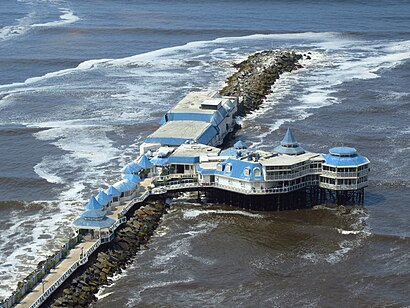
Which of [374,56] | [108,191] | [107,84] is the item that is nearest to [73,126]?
[107,84]

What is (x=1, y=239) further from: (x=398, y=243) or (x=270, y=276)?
(x=398, y=243)

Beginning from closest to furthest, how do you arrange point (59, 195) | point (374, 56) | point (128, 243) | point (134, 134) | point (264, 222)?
point (128, 243)
point (264, 222)
point (59, 195)
point (134, 134)
point (374, 56)

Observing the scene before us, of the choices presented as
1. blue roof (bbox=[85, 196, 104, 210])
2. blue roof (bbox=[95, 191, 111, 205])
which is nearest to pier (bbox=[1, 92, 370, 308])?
blue roof (bbox=[95, 191, 111, 205])

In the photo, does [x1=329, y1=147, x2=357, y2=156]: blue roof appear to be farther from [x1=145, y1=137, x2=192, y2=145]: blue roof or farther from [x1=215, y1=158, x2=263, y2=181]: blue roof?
[x1=145, y1=137, x2=192, y2=145]: blue roof

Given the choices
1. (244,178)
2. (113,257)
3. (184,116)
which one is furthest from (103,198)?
(184,116)

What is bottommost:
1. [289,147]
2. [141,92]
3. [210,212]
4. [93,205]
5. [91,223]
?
[141,92]

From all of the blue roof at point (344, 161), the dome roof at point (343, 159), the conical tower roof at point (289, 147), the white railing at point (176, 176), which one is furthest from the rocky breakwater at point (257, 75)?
the blue roof at point (344, 161)

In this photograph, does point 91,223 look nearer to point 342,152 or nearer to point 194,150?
point 194,150
